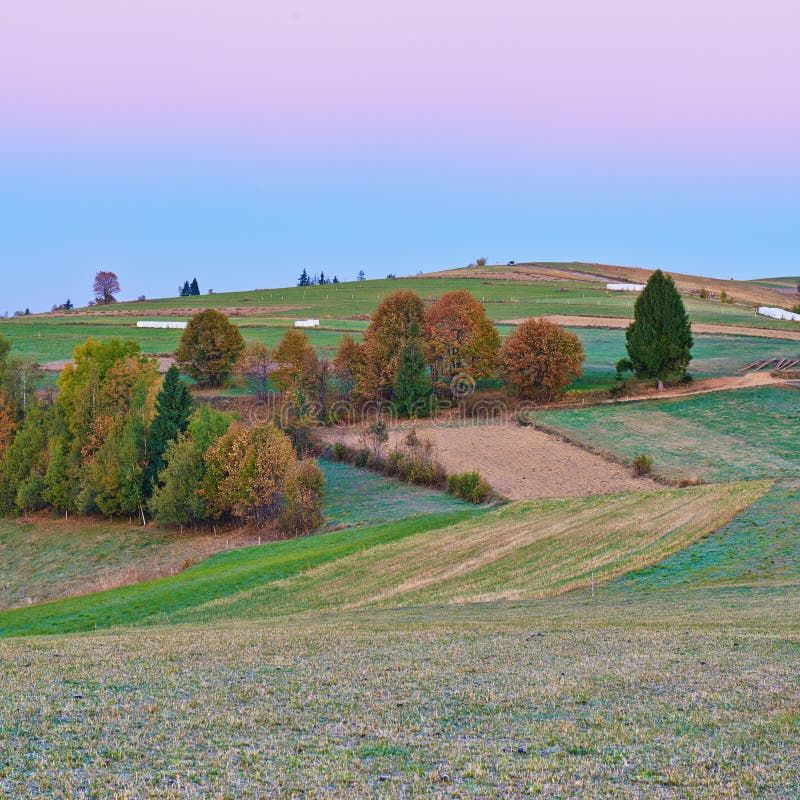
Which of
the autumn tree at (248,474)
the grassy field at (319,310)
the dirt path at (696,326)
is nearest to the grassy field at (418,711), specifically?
the autumn tree at (248,474)

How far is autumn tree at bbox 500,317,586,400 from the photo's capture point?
81812 millimetres

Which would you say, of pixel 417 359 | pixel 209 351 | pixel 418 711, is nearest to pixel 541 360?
pixel 417 359

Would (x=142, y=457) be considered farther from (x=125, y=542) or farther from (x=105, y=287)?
(x=105, y=287)

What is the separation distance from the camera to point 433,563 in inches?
1385

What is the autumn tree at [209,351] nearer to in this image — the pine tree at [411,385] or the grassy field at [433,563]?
the pine tree at [411,385]

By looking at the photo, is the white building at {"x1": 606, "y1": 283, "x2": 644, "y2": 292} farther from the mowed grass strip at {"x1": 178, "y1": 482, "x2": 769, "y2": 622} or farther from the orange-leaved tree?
the mowed grass strip at {"x1": 178, "y1": 482, "x2": 769, "y2": 622}

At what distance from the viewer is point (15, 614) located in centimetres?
3575

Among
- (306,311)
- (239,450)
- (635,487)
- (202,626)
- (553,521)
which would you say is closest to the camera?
(202,626)

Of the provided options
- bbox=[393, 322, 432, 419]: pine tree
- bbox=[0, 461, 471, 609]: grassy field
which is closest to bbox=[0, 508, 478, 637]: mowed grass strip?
bbox=[0, 461, 471, 609]: grassy field

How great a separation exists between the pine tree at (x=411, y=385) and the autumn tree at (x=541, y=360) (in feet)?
26.5

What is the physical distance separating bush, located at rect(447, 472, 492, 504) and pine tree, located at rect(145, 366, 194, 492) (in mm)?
21048

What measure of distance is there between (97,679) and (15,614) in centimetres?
2182

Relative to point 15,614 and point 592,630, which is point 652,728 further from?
point 15,614

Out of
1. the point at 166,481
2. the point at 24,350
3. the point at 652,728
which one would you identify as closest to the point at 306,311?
the point at 24,350
